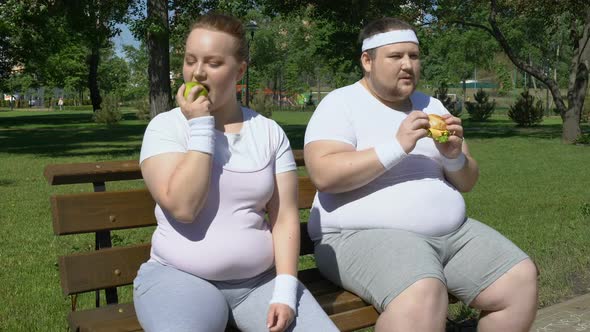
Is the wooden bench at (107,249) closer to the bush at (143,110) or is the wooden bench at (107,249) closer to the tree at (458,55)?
the bush at (143,110)

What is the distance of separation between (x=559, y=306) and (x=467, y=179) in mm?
1762

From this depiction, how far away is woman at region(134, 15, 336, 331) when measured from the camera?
8.81 ft

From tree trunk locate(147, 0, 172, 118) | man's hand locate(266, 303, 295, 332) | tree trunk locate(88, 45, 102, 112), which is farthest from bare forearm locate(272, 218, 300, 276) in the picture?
tree trunk locate(88, 45, 102, 112)

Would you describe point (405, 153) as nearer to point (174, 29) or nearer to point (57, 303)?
point (57, 303)

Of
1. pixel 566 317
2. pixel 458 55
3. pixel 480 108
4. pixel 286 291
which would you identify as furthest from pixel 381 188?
pixel 458 55

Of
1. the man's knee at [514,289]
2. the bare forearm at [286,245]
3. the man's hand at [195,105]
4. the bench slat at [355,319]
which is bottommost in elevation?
the bench slat at [355,319]

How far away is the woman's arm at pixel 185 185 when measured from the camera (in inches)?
105

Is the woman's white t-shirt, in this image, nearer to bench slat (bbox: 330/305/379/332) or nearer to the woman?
the woman

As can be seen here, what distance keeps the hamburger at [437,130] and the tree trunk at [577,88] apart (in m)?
20.1

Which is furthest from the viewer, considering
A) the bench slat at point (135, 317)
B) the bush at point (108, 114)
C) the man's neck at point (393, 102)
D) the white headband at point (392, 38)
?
the bush at point (108, 114)

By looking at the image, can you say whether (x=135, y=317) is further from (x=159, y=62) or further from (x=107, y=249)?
(x=159, y=62)

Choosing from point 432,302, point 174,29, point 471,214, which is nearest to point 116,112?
point 174,29

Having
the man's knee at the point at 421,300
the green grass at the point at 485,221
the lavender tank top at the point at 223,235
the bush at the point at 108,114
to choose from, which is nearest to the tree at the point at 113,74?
the bush at the point at 108,114

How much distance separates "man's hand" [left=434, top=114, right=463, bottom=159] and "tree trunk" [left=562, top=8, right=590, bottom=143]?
65.6 ft
